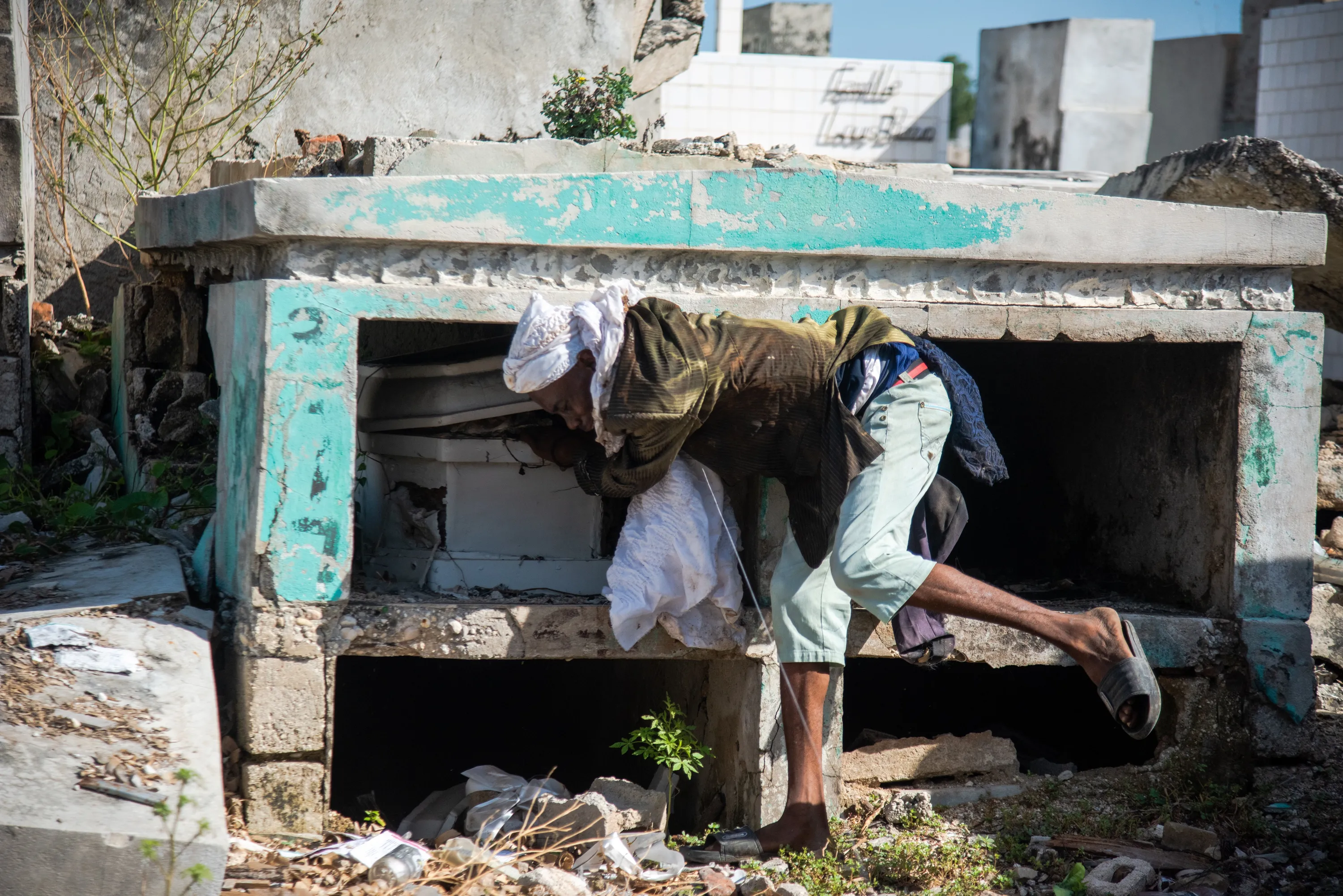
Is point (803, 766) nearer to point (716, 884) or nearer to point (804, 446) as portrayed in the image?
point (716, 884)

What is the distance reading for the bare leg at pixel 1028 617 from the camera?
306cm

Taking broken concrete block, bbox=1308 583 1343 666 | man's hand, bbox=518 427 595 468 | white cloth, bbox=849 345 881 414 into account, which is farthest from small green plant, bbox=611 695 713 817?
broken concrete block, bbox=1308 583 1343 666

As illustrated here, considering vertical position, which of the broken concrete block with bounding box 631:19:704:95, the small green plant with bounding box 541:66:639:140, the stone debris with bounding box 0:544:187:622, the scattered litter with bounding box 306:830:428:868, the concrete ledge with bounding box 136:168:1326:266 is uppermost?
the broken concrete block with bounding box 631:19:704:95

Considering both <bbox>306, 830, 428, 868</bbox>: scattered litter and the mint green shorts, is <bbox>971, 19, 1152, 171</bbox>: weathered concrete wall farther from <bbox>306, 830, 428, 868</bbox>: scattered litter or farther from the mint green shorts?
<bbox>306, 830, 428, 868</bbox>: scattered litter

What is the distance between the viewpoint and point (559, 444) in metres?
3.49

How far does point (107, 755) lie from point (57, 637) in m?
0.60

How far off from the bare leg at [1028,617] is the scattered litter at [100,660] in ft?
6.56

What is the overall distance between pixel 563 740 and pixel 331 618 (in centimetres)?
239

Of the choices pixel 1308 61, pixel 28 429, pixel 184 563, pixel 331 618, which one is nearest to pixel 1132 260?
pixel 331 618

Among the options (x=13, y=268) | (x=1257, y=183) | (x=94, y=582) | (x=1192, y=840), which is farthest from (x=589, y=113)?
(x=1192, y=840)

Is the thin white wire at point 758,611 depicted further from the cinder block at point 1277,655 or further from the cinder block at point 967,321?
the cinder block at point 1277,655

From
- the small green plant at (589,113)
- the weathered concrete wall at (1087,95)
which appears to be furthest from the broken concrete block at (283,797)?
the weathered concrete wall at (1087,95)

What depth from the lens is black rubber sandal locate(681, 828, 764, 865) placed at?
326cm

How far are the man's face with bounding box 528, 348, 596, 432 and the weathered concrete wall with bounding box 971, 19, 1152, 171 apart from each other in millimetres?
14536
